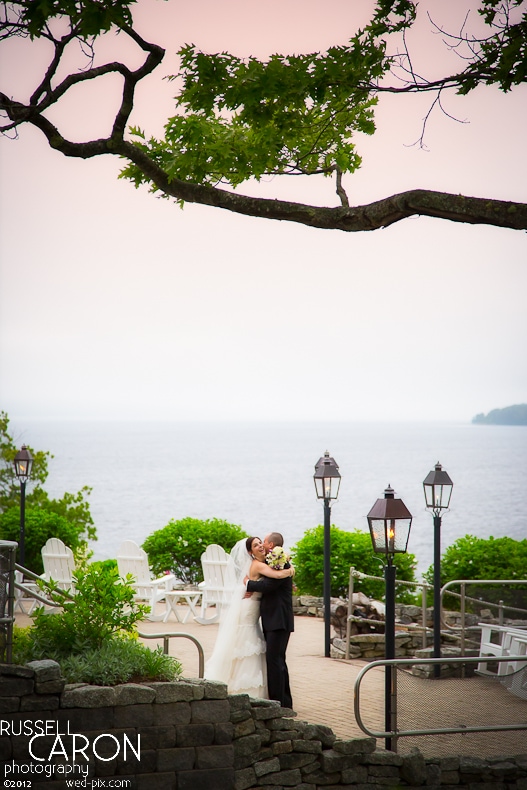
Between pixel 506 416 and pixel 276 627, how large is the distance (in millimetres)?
88399

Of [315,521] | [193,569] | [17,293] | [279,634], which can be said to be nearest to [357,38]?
[279,634]

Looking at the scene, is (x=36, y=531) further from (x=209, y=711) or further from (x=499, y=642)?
(x=209, y=711)

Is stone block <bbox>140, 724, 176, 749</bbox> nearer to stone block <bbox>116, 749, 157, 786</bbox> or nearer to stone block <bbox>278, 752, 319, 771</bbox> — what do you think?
stone block <bbox>116, 749, 157, 786</bbox>

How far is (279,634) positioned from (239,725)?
1109 mm

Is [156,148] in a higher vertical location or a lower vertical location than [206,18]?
lower

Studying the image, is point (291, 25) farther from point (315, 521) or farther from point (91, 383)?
point (91, 383)

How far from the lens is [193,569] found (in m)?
15.6

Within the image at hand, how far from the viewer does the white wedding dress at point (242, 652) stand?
27.0 ft

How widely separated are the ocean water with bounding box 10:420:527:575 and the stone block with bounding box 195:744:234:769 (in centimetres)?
5243

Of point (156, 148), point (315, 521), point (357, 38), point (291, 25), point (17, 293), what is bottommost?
point (315, 521)

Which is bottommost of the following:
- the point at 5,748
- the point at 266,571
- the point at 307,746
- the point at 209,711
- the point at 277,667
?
the point at 307,746

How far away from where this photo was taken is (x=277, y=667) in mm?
8164

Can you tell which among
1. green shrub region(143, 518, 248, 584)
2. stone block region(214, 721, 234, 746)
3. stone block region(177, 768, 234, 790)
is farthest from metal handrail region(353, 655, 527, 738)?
green shrub region(143, 518, 248, 584)

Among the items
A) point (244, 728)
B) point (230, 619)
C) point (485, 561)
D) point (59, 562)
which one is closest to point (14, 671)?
point (244, 728)
